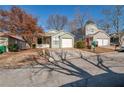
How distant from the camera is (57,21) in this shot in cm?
5188

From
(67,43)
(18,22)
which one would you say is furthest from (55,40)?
(18,22)

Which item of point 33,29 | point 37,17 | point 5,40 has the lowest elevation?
point 5,40

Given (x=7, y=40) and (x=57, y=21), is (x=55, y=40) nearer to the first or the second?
(x=7, y=40)

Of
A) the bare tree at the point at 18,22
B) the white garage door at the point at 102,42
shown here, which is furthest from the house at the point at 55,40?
Answer: the white garage door at the point at 102,42

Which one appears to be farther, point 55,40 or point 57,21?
point 57,21

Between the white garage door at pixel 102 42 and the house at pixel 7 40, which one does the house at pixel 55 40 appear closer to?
the house at pixel 7 40

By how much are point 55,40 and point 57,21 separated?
74.1 feet

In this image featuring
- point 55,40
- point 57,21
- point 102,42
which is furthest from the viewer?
point 57,21

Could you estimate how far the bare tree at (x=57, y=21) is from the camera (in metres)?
51.0
